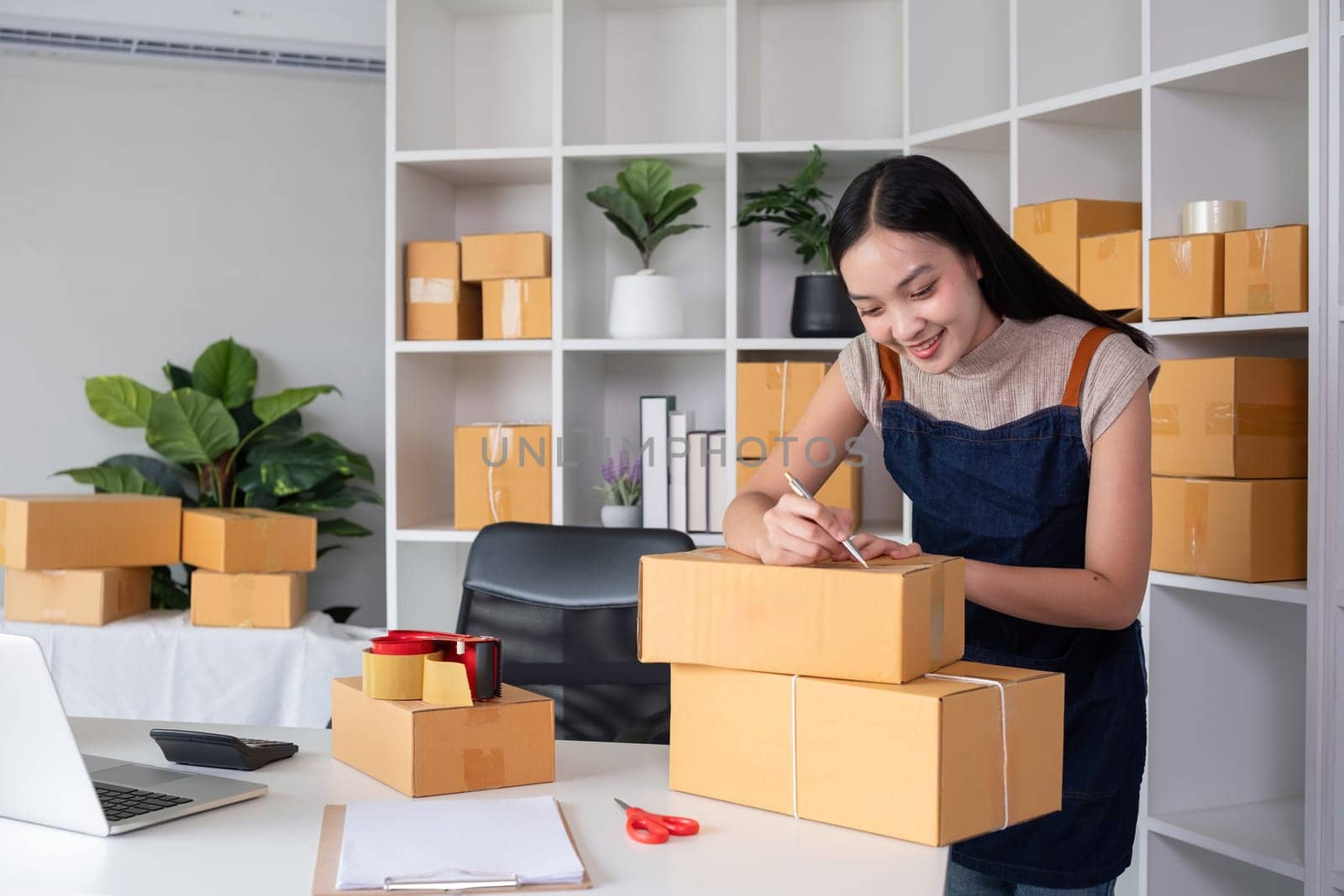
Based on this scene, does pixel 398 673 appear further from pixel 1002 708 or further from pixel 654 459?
pixel 654 459

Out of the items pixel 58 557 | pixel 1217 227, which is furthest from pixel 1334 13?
pixel 58 557

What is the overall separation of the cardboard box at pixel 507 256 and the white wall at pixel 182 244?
85 cm

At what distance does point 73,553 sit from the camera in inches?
115

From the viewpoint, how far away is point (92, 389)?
3.31 metres

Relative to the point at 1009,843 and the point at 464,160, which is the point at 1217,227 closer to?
the point at 1009,843

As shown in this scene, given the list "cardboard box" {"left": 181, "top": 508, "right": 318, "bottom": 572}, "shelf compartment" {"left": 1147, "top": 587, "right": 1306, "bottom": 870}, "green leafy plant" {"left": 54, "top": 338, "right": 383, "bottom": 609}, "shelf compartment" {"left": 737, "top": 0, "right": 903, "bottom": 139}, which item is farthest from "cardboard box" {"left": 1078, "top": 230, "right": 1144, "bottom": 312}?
"green leafy plant" {"left": 54, "top": 338, "right": 383, "bottom": 609}

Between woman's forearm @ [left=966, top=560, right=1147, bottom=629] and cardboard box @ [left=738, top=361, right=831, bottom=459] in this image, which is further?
cardboard box @ [left=738, top=361, right=831, bottom=459]

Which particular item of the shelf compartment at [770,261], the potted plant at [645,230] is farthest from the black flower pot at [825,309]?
the potted plant at [645,230]

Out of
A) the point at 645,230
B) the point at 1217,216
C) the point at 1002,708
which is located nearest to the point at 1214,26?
the point at 1217,216

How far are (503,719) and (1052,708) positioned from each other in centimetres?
54

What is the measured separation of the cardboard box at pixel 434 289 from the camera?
2918 millimetres

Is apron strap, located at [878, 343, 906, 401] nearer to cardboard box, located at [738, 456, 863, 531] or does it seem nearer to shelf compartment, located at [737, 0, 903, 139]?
cardboard box, located at [738, 456, 863, 531]

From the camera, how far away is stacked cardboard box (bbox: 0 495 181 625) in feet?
9.50

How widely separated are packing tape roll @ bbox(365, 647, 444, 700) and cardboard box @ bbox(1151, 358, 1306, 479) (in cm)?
144
